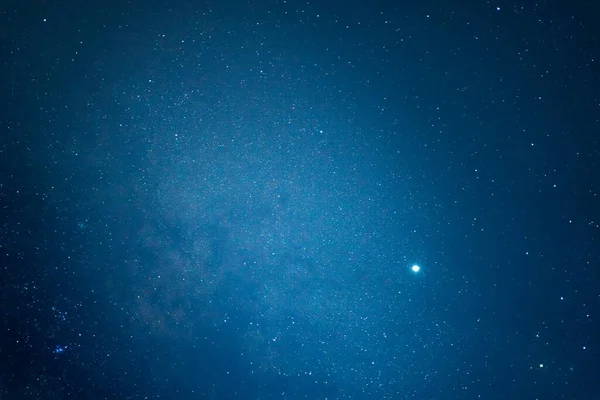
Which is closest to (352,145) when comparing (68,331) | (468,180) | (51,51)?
(468,180)

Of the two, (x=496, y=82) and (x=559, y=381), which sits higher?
(x=496, y=82)

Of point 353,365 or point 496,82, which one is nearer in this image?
point 496,82

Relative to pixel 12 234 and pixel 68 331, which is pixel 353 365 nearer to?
pixel 68 331

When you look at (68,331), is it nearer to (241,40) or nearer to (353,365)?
(353,365)

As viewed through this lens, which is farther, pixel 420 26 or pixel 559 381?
pixel 559 381

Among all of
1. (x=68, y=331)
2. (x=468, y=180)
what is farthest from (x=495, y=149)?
(x=68, y=331)

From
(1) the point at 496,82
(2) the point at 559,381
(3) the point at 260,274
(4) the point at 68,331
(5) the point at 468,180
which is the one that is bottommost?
(2) the point at 559,381
